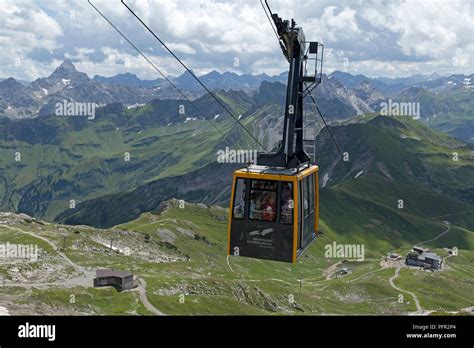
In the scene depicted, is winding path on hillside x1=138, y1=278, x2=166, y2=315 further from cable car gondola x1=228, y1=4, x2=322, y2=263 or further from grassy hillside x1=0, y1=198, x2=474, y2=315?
cable car gondola x1=228, y1=4, x2=322, y2=263

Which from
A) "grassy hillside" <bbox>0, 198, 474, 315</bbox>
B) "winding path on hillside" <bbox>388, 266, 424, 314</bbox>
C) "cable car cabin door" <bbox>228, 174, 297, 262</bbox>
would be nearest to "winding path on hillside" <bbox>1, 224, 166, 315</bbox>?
"grassy hillside" <bbox>0, 198, 474, 315</bbox>

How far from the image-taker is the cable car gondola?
2808 centimetres

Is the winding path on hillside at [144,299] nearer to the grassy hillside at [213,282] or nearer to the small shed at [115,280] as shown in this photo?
the grassy hillside at [213,282]

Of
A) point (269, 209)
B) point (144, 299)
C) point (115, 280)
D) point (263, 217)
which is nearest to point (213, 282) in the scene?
point (115, 280)

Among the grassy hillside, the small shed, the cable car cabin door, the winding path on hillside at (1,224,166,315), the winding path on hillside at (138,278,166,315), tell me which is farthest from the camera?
the small shed

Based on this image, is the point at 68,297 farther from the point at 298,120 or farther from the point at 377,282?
the point at 377,282

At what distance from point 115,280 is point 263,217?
192ft

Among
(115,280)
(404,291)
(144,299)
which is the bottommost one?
(404,291)

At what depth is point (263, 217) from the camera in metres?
28.9

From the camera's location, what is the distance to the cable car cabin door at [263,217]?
2802 cm

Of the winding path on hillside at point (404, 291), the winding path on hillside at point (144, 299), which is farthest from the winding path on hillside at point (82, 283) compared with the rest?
the winding path on hillside at point (404, 291)

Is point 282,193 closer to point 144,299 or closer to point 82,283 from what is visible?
point 144,299
